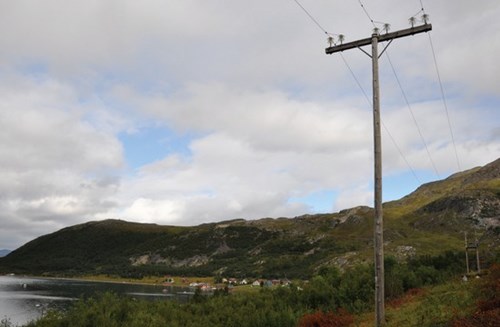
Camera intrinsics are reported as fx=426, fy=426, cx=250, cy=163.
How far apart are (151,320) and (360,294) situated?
71.2 ft

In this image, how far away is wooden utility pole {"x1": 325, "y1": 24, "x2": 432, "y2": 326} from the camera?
770 inches

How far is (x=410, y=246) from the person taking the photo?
613ft

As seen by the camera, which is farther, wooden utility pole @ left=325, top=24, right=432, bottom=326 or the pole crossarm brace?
the pole crossarm brace

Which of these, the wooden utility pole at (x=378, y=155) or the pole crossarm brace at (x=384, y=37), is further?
the pole crossarm brace at (x=384, y=37)

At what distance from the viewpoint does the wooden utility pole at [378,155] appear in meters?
19.6

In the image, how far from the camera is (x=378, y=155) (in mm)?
20422

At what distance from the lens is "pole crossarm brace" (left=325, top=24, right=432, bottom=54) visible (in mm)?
20873

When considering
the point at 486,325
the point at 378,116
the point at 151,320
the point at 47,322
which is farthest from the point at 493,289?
the point at 47,322

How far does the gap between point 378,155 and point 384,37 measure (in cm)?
627

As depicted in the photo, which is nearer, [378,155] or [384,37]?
[378,155]

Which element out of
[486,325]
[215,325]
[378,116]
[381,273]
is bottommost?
[215,325]

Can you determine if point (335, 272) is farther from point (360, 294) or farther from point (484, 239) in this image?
point (484, 239)

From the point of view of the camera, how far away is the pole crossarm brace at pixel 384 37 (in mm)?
20873

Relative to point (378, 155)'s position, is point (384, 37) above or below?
above
